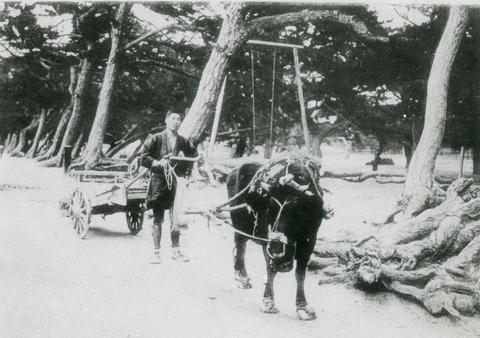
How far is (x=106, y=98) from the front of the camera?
35.1 ft

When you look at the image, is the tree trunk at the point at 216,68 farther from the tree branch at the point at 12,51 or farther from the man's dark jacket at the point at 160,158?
the tree branch at the point at 12,51

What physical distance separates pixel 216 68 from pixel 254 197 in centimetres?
412

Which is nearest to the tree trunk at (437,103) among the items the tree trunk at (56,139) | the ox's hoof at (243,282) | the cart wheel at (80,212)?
the ox's hoof at (243,282)

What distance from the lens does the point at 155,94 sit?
1364cm

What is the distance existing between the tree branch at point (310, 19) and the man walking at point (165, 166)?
3.31 meters

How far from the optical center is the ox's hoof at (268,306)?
333 centimetres

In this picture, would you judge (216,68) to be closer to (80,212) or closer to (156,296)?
(80,212)

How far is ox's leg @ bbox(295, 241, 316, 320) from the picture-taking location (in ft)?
10.7

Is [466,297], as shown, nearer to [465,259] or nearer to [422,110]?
[465,259]

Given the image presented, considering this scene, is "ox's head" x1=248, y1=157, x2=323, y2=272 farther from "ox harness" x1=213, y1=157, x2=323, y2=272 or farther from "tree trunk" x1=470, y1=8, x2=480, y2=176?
"tree trunk" x1=470, y1=8, x2=480, y2=176

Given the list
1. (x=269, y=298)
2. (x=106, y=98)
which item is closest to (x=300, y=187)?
(x=269, y=298)

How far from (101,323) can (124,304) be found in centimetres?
34

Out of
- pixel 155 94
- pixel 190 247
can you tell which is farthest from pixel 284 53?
pixel 190 247

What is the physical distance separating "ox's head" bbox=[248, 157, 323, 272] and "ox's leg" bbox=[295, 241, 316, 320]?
3 centimetres
